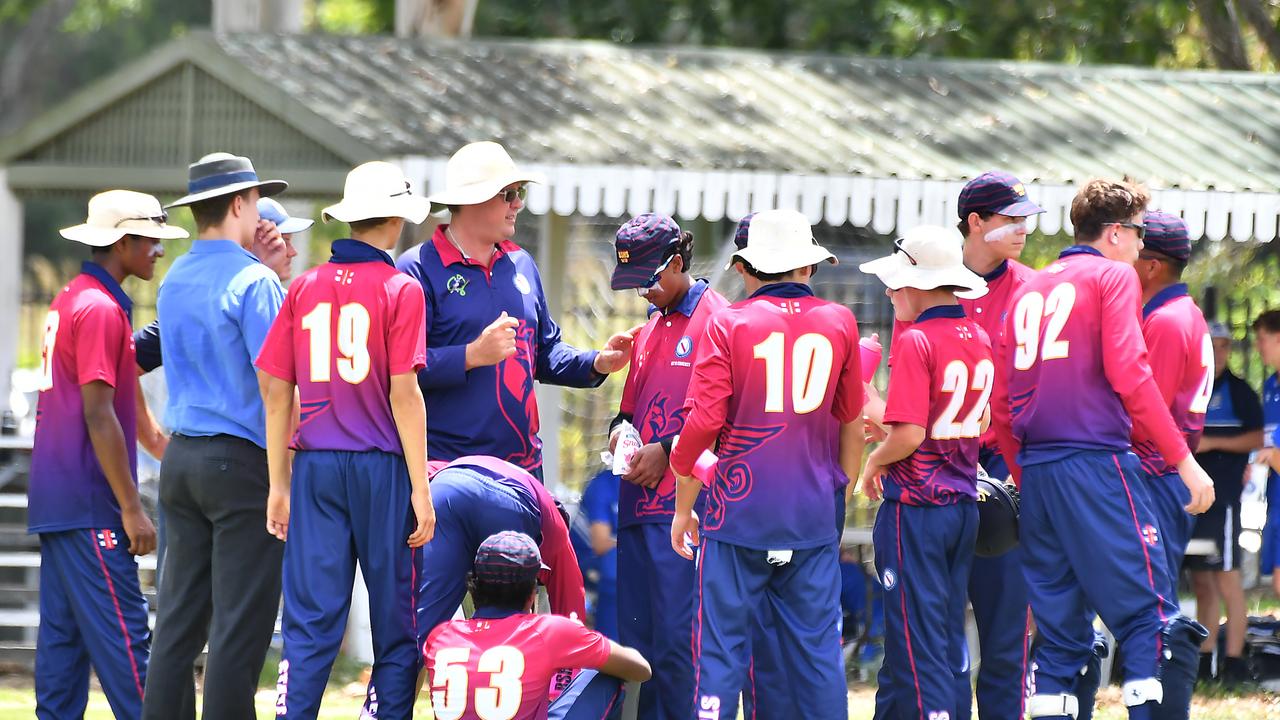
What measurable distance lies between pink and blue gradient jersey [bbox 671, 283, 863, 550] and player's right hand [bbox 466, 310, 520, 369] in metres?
0.75

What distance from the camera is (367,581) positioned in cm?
579

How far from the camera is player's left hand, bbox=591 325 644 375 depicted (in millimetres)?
6602

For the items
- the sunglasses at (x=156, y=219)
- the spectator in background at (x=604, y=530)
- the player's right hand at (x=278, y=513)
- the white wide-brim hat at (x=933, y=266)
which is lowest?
the spectator in background at (x=604, y=530)

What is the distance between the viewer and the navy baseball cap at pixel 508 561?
217 inches

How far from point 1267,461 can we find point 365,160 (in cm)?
533

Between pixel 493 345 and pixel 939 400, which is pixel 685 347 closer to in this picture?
pixel 493 345

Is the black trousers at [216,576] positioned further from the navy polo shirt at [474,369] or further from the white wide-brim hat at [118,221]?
the white wide-brim hat at [118,221]

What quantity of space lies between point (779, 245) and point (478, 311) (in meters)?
1.27

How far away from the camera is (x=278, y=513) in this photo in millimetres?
5828

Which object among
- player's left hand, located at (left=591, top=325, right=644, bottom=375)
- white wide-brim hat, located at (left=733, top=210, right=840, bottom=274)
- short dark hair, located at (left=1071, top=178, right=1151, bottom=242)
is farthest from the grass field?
white wide-brim hat, located at (left=733, top=210, right=840, bottom=274)

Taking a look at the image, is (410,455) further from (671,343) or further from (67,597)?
(67,597)

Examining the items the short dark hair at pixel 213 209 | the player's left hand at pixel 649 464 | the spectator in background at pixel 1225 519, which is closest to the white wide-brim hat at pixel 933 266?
the player's left hand at pixel 649 464

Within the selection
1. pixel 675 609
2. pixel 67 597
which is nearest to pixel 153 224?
pixel 67 597

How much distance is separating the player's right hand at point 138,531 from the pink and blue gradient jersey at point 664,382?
194 centimetres
